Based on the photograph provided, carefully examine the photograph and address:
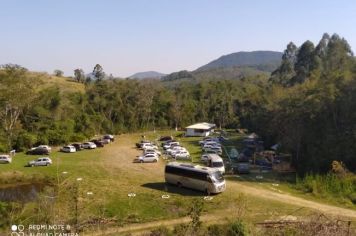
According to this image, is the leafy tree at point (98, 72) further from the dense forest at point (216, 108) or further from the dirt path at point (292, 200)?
the dirt path at point (292, 200)

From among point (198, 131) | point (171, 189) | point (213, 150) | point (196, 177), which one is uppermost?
point (196, 177)

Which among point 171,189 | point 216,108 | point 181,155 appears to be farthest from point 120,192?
point 216,108

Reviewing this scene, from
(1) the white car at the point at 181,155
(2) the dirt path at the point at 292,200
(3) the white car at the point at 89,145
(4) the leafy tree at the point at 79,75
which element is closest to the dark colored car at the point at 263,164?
(1) the white car at the point at 181,155

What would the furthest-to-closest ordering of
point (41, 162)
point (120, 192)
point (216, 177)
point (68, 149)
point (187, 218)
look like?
1. point (68, 149)
2. point (41, 162)
3. point (120, 192)
4. point (216, 177)
5. point (187, 218)

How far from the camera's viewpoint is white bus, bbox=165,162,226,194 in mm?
26703

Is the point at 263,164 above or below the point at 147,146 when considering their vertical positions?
below

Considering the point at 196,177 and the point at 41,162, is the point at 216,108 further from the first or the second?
the point at 196,177

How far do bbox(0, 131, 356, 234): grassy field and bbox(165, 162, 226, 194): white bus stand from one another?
48cm

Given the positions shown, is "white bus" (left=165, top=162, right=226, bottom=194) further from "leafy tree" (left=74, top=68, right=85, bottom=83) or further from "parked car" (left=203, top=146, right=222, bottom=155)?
"leafy tree" (left=74, top=68, right=85, bottom=83)

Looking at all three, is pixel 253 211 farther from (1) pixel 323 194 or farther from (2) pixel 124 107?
(2) pixel 124 107

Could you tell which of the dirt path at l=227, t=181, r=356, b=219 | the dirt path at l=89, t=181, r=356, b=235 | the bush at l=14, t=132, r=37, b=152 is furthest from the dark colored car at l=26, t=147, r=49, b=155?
the dirt path at l=89, t=181, r=356, b=235

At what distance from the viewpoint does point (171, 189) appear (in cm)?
2862

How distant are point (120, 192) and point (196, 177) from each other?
5.41m

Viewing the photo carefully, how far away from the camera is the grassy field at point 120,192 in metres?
23.0
